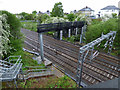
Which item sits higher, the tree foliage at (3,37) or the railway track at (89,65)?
the tree foliage at (3,37)

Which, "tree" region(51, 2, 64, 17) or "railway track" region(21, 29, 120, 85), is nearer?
"railway track" region(21, 29, 120, 85)

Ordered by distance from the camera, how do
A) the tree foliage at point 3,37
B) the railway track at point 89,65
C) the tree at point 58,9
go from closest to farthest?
the tree foliage at point 3,37
the railway track at point 89,65
the tree at point 58,9

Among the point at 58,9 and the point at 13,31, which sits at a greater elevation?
the point at 58,9

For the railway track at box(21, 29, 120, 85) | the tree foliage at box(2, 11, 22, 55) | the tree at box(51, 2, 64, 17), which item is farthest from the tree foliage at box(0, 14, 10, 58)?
the tree at box(51, 2, 64, 17)

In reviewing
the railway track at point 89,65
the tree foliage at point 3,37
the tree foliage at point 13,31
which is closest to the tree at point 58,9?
the railway track at point 89,65

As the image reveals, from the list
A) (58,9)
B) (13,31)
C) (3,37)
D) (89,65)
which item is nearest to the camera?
(3,37)

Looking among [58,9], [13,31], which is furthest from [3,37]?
[58,9]

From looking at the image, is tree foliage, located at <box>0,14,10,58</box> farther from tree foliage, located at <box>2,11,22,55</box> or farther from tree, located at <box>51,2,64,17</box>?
tree, located at <box>51,2,64,17</box>

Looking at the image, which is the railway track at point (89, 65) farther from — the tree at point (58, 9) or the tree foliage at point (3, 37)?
the tree at point (58, 9)

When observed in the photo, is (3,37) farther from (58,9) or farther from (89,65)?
(58,9)

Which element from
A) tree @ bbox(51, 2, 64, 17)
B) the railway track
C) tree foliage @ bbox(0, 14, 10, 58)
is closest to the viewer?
tree foliage @ bbox(0, 14, 10, 58)

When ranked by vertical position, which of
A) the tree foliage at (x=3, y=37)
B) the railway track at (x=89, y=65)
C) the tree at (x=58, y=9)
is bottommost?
the railway track at (x=89, y=65)

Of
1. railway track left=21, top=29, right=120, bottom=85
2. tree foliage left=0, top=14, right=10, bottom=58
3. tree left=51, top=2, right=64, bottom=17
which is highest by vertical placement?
tree left=51, top=2, right=64, bottom=17

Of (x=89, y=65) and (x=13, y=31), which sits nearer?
(x=13, y=31)
